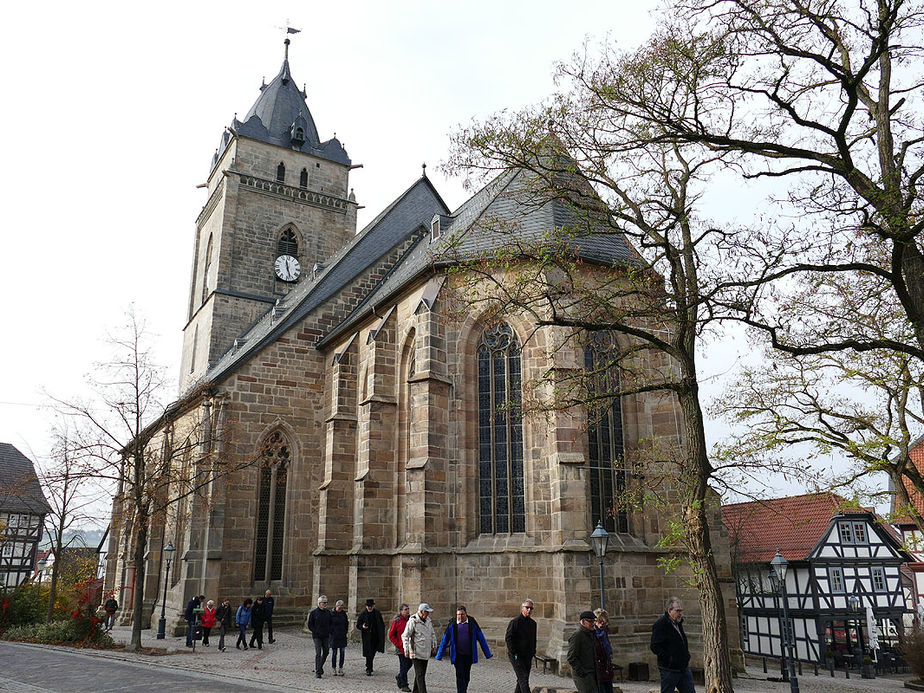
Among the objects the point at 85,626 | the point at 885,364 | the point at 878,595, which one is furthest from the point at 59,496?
the point at 878,595

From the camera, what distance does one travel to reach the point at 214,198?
114ft

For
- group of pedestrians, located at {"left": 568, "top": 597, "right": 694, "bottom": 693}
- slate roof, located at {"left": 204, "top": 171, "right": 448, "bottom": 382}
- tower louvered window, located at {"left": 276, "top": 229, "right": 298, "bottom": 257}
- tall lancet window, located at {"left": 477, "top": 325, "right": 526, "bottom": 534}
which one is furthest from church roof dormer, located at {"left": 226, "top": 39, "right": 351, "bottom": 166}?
group of pedestrians, located at {"left": 568, "top": 597, "right": 694, "bottom": 693}

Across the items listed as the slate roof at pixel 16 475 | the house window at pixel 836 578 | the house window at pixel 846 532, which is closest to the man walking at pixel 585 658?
the house window at pixel 836 578

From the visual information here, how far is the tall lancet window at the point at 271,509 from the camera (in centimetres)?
2006

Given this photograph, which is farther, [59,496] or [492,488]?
[59,496]

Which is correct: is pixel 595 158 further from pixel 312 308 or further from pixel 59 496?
pixel 59 496

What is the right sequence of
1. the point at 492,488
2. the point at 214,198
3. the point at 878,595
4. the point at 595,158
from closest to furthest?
the point at 595,158 < the point at 492,488 < the point at 878,595 < the point at 214,198

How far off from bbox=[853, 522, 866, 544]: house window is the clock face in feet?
84.6

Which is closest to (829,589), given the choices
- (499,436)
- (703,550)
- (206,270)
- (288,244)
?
(499,436)

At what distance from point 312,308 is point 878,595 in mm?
24246

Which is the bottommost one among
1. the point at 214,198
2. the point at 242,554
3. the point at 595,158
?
the point at 242,554

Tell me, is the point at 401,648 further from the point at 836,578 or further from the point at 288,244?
the point at 288,244

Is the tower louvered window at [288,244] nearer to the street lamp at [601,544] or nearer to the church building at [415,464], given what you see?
the church building at [415,464]

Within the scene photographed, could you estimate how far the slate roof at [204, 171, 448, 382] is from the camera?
2211cm
